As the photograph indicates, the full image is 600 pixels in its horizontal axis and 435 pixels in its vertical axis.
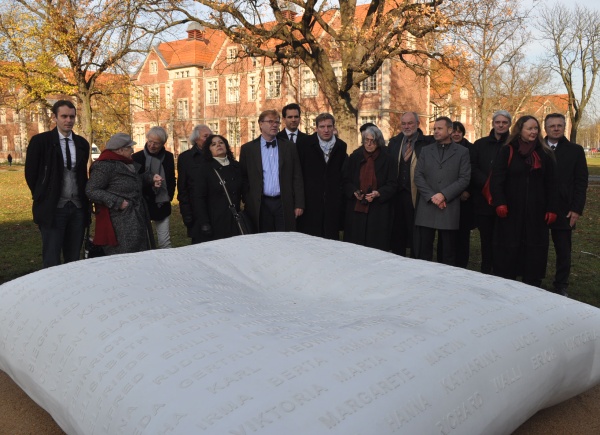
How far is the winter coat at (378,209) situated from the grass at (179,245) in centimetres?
190

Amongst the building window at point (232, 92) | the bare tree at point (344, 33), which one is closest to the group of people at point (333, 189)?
the bare tree at point (344, 33)

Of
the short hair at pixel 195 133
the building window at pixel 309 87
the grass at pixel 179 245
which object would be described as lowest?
the grass at pixel 179 245

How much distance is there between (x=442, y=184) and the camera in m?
6.01

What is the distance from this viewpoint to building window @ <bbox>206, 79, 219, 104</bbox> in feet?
162

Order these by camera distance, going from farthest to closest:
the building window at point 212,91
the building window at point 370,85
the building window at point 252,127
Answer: the building window at point 212,91 < the building window at point 252,127 < the building window at point 370,85

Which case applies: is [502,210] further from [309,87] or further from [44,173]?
[309,87]

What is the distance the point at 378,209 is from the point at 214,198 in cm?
184

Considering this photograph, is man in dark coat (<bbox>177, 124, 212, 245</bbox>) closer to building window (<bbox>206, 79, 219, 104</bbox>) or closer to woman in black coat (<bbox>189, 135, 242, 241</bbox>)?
woman in black coat (<bbox>189, 135, 242, 241</bbox>)

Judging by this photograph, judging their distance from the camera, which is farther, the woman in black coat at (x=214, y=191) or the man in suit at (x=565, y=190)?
the man in suit at (x=565, y=190)

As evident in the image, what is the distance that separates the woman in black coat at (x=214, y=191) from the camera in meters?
5.75

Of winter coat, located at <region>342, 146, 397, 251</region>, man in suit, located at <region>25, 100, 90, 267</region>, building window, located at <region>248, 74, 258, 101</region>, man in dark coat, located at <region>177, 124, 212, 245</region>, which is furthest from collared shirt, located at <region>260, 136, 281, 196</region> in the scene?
building window, located at <region>248, 74, 258, 101</region>

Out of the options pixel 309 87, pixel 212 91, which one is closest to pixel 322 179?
pixel 309 87

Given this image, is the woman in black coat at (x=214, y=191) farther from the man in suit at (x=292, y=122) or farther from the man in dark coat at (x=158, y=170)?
the man in suit at (x=292, y=122)

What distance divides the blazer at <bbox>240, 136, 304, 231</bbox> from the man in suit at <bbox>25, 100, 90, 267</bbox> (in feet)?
5.44
